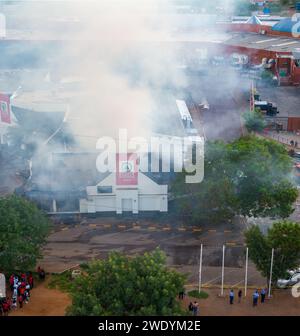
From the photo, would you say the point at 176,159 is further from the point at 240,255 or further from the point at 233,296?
the point at 233,296

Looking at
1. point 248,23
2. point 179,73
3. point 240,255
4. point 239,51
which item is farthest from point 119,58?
point 240,255

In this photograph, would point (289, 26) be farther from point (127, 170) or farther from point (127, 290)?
point (127, 290)

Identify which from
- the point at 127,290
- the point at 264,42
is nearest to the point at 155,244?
the point at 127,290

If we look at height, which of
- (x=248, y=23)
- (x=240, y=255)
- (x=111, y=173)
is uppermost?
(x=248, y=23)

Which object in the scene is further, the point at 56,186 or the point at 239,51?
the point at 239,51

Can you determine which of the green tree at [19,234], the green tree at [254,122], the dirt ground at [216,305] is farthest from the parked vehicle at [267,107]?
the green tree at [19,234]
